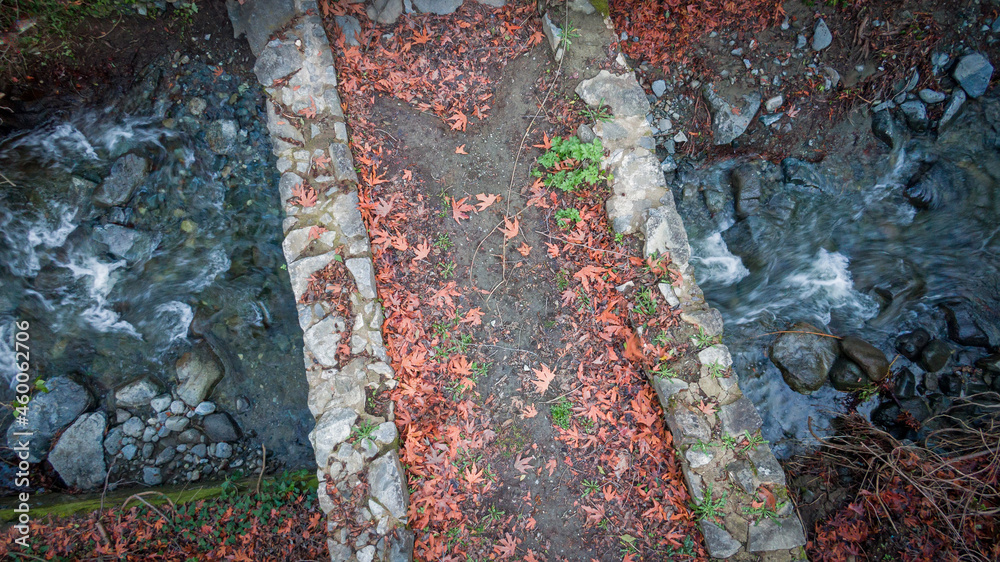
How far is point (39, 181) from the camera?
5016mm

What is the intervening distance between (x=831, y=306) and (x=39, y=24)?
32.2 ft

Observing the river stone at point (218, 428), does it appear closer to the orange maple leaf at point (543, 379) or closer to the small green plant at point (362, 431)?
the small green plant at point (362, 431)

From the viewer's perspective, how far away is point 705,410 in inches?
167

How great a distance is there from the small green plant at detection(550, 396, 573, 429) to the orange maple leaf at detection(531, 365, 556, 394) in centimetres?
20

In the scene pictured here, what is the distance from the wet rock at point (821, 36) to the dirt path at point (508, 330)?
115 inches

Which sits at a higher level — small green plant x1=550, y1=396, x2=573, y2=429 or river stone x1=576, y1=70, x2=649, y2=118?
river stone x1=576, y1=70, x2=649, y2=118

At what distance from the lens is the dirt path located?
13.6ft

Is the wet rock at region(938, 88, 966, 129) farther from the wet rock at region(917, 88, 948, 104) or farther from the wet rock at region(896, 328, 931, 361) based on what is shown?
the wet rock at region(896, 328, 931, 361)

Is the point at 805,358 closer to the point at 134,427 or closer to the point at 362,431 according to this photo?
the point at 362,431

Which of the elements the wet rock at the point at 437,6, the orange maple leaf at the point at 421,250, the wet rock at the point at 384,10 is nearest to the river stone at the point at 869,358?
the orange maple leaf at the point at 421,250

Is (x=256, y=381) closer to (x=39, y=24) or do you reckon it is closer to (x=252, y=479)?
(x=252, y=479)

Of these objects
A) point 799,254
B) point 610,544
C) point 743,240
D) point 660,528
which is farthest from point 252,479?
point 799,254

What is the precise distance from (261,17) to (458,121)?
2387 millimetres

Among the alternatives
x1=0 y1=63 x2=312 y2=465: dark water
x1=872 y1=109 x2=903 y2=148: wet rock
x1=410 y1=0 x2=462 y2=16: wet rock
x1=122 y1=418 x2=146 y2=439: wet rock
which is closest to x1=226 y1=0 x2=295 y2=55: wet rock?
x1=0 y1=63 x2=312 y2=465: dark water
